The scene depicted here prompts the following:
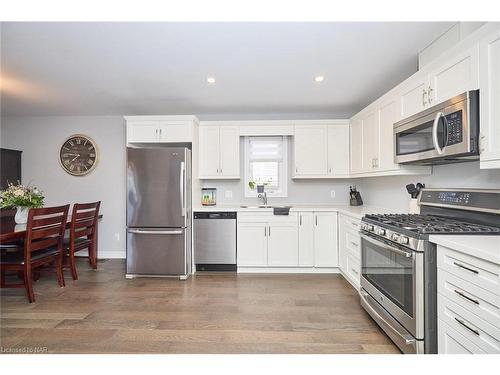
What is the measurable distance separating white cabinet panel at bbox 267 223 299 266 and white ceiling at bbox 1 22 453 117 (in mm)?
1780

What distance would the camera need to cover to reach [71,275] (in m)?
3.45

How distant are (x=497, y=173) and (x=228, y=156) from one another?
299cm

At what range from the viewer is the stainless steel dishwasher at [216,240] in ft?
11.9

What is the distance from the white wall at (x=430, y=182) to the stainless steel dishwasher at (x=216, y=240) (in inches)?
79.6

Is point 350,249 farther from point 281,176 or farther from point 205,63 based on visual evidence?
point 205,63

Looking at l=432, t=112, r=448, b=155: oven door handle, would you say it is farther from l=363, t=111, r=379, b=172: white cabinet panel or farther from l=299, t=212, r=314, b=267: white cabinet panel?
l=299, t=212, r=314, b=267: white cabinet panel

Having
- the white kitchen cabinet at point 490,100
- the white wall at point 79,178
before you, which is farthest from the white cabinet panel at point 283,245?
the white wall at point 79,178

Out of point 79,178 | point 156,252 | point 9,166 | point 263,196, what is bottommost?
point 156,252

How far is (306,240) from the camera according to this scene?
3.59 meters

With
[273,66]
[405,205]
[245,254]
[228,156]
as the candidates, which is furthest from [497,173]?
[228,156]

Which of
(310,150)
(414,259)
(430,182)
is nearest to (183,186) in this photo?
(310,150)

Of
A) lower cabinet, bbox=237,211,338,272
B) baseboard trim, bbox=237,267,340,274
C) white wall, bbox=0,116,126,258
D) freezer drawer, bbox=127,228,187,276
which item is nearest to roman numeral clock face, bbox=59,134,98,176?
white wall, bbox=0,116,126,258

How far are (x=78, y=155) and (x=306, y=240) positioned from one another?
4.00m
